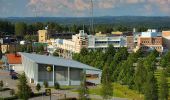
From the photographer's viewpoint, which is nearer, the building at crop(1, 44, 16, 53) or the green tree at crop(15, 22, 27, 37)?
the building at crop(1, 44, 16, 53)

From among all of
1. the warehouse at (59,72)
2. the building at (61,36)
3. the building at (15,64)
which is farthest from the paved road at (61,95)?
the building at (61,36)

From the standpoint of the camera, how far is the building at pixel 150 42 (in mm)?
64438

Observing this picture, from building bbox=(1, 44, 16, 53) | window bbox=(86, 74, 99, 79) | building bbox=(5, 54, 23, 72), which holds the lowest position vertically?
building bbox=(1, 44, 16, 53)

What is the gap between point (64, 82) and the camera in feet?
106

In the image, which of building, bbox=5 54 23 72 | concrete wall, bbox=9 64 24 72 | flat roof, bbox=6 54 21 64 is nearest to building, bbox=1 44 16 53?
flat roof, bbox=6 54 21 64

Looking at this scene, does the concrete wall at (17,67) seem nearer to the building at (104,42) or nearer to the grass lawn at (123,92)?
the grass lawn at (123,92)

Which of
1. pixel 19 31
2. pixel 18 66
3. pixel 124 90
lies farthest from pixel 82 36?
pixel 124 90

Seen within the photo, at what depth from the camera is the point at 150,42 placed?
65.2 metres

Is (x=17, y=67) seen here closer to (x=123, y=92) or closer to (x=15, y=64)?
(x=15, y=64)

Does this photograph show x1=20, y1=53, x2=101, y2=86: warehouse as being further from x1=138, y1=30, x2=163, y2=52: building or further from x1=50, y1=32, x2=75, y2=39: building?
x1=50, y1=32, x2=75, y2=39: building

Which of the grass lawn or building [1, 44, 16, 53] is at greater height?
the grass lawn

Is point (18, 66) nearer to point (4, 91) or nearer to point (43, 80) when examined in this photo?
point (43, 80)

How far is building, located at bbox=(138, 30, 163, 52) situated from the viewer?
2537 inches

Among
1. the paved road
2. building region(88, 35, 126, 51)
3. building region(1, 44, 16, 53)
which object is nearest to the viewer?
the paved road
